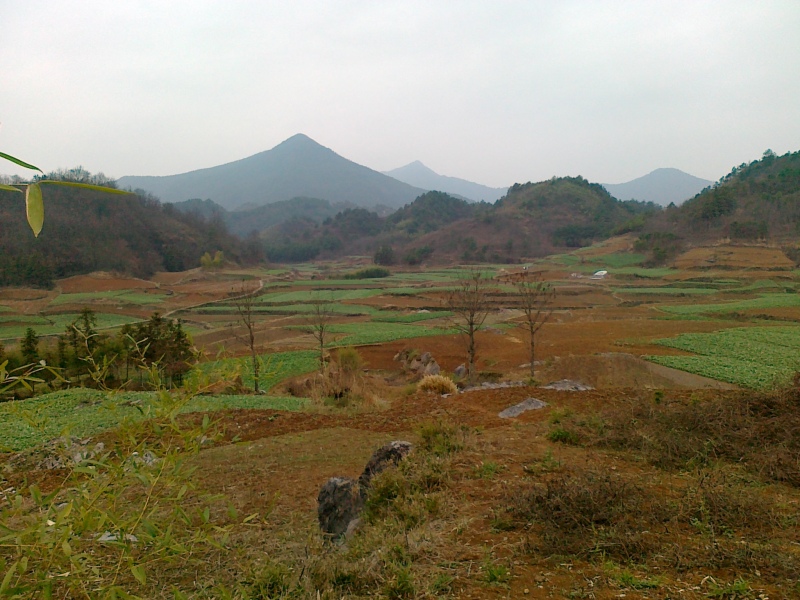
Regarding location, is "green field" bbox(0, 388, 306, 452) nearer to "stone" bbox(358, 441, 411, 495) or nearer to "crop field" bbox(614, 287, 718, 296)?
"stone" bbox(358, 441, 411, 495)

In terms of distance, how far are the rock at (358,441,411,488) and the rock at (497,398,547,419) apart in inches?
154

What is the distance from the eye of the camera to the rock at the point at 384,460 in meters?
5.75

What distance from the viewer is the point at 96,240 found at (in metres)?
63.8

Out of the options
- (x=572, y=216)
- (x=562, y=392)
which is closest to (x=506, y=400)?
(x=562, y=392)

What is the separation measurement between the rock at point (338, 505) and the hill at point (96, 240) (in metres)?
52.5

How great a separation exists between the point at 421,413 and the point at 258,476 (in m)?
4.12

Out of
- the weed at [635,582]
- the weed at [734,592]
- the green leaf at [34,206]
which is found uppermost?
the green leaf at [34,206]

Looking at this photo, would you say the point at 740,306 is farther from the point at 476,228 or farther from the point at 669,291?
Result: the point at 476,228

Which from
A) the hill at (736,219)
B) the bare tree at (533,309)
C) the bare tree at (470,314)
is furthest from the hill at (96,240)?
the hill at (736,219)

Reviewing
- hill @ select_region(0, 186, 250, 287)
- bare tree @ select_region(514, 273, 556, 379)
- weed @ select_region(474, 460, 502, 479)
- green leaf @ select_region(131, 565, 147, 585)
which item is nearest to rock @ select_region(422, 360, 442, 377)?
bare tree @ select_region(514, 273, 556, 379)

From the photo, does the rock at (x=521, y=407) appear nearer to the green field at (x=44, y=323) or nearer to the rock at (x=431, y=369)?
the rock at (x=431, y=369)

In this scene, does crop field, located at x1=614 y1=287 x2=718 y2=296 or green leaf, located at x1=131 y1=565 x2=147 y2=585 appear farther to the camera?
crop field, located at x1=614 y1=287 x2=718 y2=296

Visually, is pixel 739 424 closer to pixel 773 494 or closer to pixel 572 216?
pixel 773 494

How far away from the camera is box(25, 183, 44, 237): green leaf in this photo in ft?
3.09
